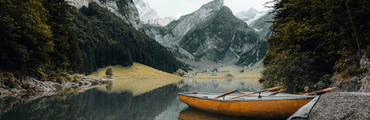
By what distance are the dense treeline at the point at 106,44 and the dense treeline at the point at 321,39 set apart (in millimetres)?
76275

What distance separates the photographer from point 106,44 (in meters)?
116

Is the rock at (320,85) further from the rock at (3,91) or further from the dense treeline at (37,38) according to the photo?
the rock at (3,91)

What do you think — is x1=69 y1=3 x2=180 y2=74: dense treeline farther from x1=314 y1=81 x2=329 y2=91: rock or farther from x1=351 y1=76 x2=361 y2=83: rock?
x1=351 y1=76 x2=361 y2=83: rock

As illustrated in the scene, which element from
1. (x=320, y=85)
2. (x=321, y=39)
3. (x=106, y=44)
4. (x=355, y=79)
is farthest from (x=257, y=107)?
(x=106, y=44)

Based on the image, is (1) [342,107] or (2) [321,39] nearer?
(1) [342,107]

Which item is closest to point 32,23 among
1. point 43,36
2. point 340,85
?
point 43,36

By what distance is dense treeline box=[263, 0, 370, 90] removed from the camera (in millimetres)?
13445

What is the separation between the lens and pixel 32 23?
886 inches

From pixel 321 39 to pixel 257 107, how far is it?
33.3ft

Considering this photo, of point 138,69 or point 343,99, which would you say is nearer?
point 343,99

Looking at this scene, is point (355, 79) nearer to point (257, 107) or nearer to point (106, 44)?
point (257, 107)

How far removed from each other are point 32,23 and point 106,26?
12922 cm

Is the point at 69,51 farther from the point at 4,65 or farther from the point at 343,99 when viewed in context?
→ the point at 343,99

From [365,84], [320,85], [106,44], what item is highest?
[106,44]
